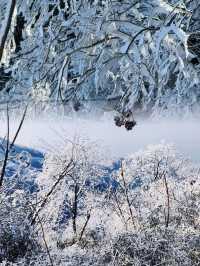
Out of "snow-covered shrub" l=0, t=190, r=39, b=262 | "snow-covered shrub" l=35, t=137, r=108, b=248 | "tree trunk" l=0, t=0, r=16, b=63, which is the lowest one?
"snow-covered shrub" l=35, t=137, r=108, b=248

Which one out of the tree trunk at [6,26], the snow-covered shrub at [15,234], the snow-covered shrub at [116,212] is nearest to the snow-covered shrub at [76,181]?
the snow-covered shrub at [116,212]

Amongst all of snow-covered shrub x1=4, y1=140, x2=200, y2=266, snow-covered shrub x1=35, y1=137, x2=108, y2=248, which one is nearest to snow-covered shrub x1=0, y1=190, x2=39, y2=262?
snow-covered shrub x1=4, y1=140, x2=200, y2=266

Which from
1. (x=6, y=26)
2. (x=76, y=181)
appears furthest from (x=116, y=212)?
(x=6, y=26)

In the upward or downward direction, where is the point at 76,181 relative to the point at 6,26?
downward

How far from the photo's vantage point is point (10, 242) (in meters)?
8.73

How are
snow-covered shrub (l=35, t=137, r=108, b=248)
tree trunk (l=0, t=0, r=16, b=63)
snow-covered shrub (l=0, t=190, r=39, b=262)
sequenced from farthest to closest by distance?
snow-covered shrub (l=35, t=137, r=108, b=248) → snow-covered shrub (l=0, t=190, r=39, b=262) → tree trunk (l=0, t=0, r=16, b=63)

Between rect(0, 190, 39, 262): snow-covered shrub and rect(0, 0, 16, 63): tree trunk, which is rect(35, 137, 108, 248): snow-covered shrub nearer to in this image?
rect(0, 190, 39, 262): snow-covered shrub

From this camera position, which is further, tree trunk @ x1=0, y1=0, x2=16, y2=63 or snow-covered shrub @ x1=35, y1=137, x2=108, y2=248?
snow-covered shrub @ x1=35, y1=137, x2=108, y2=248

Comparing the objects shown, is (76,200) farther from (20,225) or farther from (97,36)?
(97,36)

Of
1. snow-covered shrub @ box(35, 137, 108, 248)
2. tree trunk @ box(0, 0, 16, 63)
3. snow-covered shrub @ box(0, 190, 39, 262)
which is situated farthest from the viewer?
snow-covered shrub @ box(35, 137, 108, 248)

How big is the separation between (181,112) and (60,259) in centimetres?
416

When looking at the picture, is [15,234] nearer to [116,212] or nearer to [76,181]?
[116,212]

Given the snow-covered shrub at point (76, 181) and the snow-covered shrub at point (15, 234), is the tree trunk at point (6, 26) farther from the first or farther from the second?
the snow-covered shrub at point (76, 181)

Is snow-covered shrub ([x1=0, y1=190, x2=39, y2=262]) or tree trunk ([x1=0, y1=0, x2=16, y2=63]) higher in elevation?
tree trunk ([x1=0, y1=0, x2=16, y2=63])
